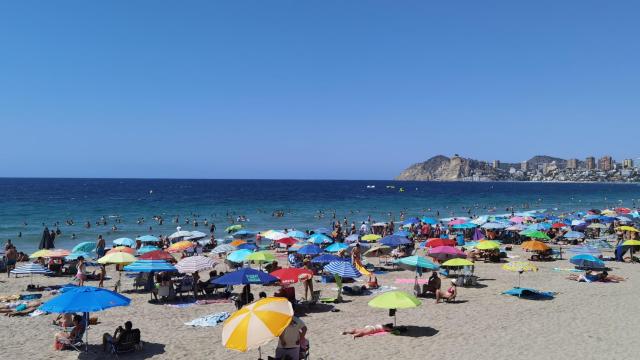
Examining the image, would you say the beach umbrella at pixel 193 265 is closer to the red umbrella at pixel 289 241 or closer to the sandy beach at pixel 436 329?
the sandy beach at pixel 436 329

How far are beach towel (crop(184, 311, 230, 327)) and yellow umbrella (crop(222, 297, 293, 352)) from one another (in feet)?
16.5

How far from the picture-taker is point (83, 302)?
9.12 meters

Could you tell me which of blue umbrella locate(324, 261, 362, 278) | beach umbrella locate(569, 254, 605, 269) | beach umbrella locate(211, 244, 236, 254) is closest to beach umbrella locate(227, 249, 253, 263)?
blue umbrella locate(324, 261, 362, 278)

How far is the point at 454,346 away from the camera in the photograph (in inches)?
398

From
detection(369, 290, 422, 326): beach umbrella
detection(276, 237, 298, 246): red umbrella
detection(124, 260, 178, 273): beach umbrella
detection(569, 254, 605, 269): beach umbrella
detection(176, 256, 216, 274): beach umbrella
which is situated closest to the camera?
detection(369, 290, 422, 326): beach umbrella

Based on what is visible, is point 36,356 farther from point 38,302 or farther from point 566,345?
point 566,345

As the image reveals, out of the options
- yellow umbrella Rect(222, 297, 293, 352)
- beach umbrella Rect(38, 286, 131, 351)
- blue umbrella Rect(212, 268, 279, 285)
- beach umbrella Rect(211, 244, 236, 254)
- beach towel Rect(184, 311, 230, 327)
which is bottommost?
beach towel Rect(184, 311, 230, 327)

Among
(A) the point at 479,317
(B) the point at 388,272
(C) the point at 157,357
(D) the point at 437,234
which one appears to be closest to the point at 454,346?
(A) the point at 479,317

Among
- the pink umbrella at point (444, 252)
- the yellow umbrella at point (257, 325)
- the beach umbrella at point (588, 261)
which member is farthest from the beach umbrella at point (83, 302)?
the beach umbrella at point (588, 261)

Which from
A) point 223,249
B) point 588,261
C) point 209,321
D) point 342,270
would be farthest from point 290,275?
point 588,261

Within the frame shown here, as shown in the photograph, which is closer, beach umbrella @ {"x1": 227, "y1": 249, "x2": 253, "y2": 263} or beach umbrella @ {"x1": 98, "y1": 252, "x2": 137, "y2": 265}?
beach umbrella @ {"x1": 98, "y1": 252, "x2": 137, "y2": 265}

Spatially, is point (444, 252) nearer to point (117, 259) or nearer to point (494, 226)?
point (117, 259)

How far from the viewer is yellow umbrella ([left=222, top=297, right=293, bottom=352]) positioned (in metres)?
6.70

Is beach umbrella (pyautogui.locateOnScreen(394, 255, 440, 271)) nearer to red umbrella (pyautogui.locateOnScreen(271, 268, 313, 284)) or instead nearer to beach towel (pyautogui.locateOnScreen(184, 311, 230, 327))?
red umbrella (pyautogui.locateOnScreen(271, 268, 313, 284))
